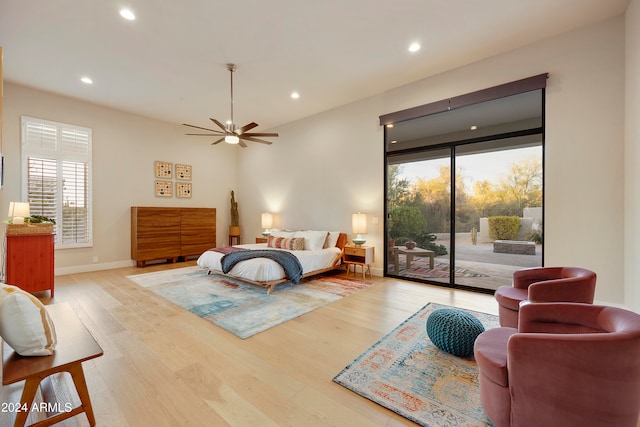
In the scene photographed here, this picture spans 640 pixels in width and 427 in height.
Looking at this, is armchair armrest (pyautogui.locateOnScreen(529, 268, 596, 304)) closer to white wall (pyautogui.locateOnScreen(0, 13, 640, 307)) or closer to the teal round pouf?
the teal round pouf

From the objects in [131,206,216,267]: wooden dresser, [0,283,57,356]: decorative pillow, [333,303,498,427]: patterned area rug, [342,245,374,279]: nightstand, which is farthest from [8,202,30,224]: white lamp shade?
[342,245,374,279]: nightstand

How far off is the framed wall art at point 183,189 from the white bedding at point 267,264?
104 inches

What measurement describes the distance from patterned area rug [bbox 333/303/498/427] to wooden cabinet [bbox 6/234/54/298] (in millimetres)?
4482

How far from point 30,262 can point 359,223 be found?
501 cm

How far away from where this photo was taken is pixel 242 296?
155 inches

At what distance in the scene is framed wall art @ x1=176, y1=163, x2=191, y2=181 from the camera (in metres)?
6.88

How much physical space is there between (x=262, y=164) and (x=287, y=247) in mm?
2981

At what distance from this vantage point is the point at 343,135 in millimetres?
5789

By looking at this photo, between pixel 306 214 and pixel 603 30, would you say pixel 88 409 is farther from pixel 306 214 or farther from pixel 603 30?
pixel 603 30

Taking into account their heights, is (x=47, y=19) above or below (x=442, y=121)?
above

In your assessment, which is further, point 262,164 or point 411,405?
point 262,164

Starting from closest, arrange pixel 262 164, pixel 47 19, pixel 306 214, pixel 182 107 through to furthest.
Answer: pixel 47 19 < pixel 182 107 < pixel 306 214 < pixel 262 164

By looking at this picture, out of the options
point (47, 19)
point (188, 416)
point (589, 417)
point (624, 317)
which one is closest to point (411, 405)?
point (589, 417)

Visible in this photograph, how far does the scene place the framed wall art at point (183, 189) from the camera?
22.6ft
